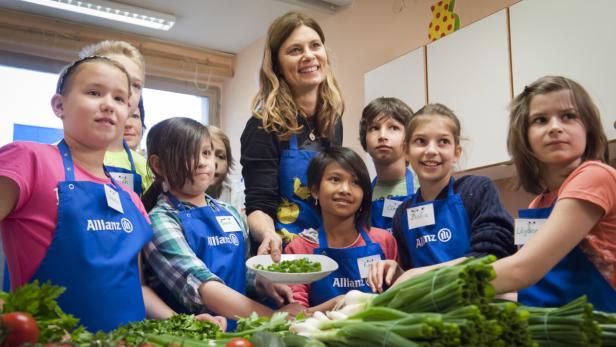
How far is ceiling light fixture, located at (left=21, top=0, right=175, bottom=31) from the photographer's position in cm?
495

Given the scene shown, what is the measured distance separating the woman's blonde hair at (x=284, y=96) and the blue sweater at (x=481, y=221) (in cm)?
48

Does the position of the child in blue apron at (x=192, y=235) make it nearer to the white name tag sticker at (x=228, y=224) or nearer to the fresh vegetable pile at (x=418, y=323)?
the white name tag sticker at (x=228, y=224)

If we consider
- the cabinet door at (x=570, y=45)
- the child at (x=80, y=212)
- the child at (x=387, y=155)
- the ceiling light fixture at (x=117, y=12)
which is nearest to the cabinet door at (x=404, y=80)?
the cabinet door at (x=570, y=45)

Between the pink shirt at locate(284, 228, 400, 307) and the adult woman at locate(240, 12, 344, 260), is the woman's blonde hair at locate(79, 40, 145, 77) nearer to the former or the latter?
the adult woman at locate(240, 12, 344, 260)

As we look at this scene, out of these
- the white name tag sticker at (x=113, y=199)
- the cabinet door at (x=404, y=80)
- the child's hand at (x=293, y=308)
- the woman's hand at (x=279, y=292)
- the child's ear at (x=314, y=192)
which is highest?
the cabinet door at (x=404, y=80)

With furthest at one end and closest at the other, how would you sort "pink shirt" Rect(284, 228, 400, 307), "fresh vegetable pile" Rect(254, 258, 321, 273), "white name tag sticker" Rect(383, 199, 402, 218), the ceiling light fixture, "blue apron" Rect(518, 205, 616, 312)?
1. the ceiling light fixture
2. "white name tag sticker" Rect(383, 199, 402, 218)
3. "pink shirt" Rect(284, 228, 400, 307)
4. "fresh vegetable pile" Rect(254, 258, 321, 273)
5. "blue apron" Rect(518, 205, 616, 312)

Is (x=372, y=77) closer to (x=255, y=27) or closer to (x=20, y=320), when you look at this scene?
(x=255, y=27)

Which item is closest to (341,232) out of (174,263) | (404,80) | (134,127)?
(174,263)

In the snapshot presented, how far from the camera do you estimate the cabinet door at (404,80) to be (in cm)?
378

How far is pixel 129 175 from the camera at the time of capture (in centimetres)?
234

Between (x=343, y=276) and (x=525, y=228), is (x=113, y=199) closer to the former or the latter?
(x=343, y=276)

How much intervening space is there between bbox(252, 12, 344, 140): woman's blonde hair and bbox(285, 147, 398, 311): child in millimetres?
147

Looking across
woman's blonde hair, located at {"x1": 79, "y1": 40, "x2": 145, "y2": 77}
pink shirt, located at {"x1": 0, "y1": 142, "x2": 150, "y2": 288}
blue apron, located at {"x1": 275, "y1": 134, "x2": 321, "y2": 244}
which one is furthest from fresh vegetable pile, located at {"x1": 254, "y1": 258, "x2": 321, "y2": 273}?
woman's blonde hair, located at {"x1": 79, "y1": 40, "x2": 145, "y2": 77}

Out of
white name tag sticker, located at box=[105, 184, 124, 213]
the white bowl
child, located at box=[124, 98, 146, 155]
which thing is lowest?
the white bowl
